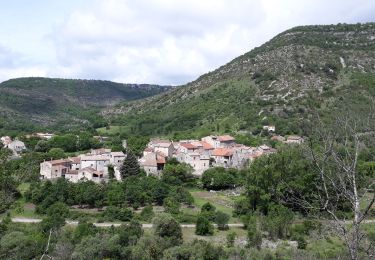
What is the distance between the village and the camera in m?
56.3

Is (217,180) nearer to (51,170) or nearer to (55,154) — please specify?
(51,170)

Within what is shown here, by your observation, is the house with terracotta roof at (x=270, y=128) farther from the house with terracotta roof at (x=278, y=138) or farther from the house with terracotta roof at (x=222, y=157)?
the house with terracotta roof at (x=222, y=157)

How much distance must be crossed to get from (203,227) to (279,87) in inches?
2609

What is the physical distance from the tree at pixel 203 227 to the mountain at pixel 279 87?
136 feet

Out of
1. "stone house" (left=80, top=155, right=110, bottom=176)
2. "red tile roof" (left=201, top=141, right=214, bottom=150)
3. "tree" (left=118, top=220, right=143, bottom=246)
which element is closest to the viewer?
"tree" (left=118, top=220, right=143, bottom=246)

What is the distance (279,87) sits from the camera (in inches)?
3834

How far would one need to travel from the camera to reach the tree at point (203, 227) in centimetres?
3675

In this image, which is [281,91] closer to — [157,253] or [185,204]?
[185,204]

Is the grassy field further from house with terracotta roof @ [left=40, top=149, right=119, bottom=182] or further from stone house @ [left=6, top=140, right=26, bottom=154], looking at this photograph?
stone house @ [left=6, top=140, right=26, bottom=154]

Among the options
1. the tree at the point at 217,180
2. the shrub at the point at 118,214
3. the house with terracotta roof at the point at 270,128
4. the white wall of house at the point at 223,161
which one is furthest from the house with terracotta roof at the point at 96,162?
the house with terracotta roof at the point at 270,128

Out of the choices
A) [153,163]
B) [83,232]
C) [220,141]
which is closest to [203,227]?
[83,232]

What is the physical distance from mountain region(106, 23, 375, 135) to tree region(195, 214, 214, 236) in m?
41.4

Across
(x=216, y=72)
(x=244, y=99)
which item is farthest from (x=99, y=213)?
(x=216, y=72)

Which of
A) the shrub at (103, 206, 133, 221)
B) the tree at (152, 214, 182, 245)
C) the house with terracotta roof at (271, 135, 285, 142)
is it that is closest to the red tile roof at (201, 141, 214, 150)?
the house with terracotta roof at (271, 135, 285, 142)
